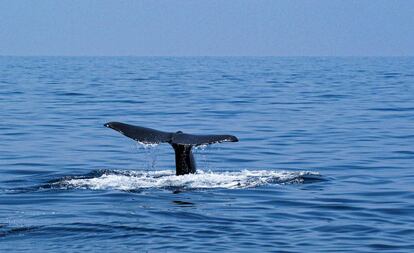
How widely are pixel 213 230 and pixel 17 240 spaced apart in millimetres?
2338

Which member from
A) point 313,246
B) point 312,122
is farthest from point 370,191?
point 312,122

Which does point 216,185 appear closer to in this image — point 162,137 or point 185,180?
point 185,180

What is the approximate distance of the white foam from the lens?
15734mm

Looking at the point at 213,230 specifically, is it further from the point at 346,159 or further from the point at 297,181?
the point at 346,159

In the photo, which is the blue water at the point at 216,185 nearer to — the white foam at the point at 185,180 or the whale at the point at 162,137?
the white foam at the point at 185,180

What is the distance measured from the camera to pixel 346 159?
20.2 m

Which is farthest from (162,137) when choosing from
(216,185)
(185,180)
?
(216,185)

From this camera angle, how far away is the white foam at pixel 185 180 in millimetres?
15734

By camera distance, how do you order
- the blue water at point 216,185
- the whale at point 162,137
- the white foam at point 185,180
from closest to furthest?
the blue water at point 216,185 → the whale at point 162,137 → the white foam at point 185,180

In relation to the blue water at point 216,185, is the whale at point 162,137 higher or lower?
higher

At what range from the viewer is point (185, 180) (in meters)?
16.0

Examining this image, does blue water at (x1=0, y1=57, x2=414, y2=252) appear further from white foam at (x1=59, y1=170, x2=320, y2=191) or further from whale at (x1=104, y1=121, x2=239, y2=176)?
whale at (x1=104, y1=121, x2=239, y2=176)

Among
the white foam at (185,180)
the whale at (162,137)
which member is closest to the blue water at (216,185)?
the white foam at (185,180)

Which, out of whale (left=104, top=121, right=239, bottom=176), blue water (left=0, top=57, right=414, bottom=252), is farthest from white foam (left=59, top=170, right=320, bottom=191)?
whale (left=104, top=121, right=239, bottom=176)
